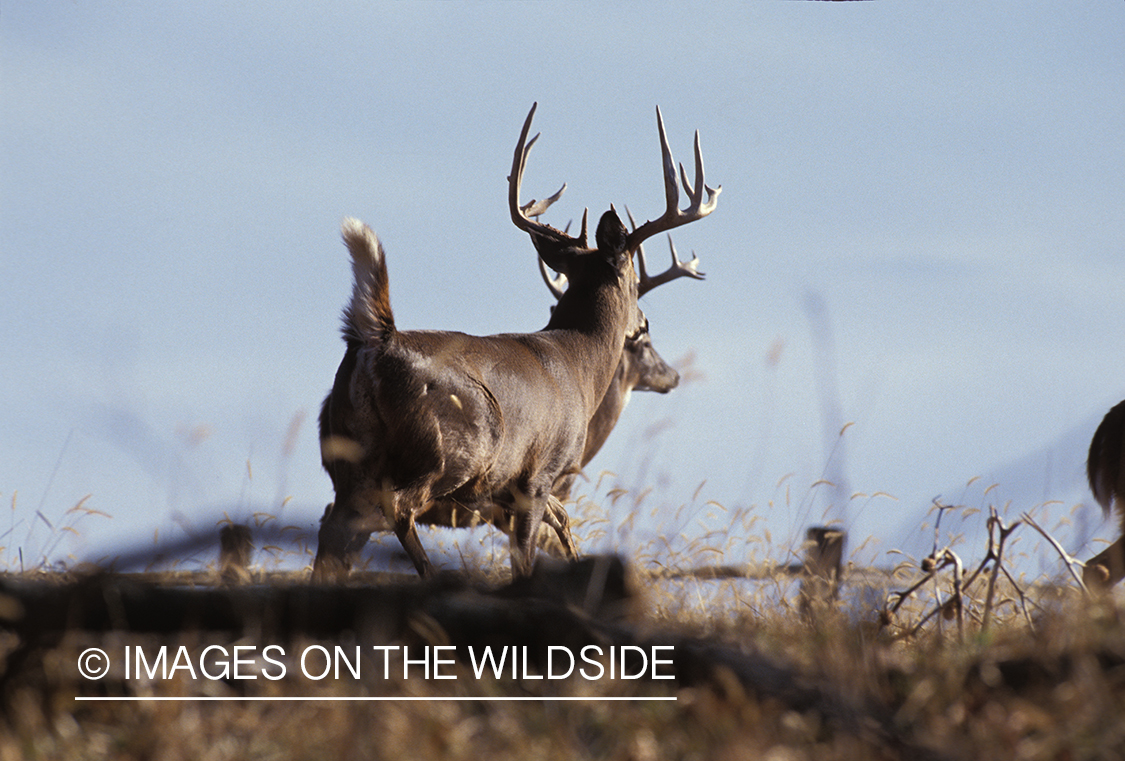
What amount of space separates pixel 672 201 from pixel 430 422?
2.87 metres

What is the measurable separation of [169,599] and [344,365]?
2442 millimetres

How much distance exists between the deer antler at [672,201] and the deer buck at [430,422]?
0.99m

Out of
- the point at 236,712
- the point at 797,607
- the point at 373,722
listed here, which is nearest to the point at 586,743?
the point at 373,722

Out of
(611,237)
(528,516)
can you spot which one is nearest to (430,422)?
(528,516)

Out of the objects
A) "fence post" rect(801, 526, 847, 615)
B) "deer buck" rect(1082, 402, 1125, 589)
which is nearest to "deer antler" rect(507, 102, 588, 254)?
"fence post" rect(801, 526, 847, 615)

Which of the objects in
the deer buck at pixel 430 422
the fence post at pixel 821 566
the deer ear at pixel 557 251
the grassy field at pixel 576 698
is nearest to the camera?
the grassy field at pixel 576 698

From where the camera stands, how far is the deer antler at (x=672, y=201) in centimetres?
662

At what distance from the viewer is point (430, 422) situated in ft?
14.8

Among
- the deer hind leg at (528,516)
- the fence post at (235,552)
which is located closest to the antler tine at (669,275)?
the deer hind leg at (528,516)

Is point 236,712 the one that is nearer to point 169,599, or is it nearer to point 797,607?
point 169,599

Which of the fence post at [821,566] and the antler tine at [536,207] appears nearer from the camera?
the fence post at [821,566]

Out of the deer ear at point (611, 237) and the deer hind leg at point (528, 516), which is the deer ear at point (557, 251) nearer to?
the deer ear at point (611, 237)

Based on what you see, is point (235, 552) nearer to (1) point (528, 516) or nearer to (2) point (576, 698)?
(2) point (576, 698)

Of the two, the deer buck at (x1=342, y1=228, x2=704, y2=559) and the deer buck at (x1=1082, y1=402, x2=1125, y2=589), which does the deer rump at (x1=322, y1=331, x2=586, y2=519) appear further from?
the deer buck at (x1=1082, y1=402, x2=1125, y2=589)
